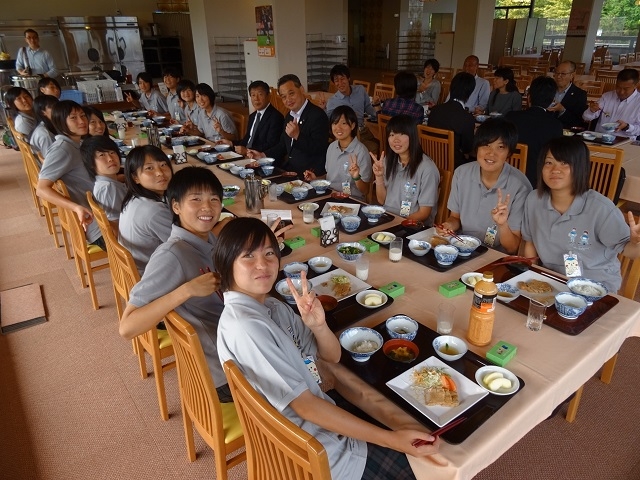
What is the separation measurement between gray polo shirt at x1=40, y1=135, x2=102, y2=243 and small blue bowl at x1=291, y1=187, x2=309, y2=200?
134cm

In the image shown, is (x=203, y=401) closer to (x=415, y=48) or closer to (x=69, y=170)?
(x=69, y=170)

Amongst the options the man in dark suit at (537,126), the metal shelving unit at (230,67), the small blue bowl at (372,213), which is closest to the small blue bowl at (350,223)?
the small blue bowl at (372,213)

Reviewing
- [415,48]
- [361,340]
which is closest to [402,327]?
[361,340]

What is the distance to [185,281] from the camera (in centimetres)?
167

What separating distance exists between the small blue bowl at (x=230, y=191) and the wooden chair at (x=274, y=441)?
1.96 m

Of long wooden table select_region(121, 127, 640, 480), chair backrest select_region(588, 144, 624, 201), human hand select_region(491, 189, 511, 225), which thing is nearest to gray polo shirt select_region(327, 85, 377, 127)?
chair backrest select_region(588, 144, 624, 201)

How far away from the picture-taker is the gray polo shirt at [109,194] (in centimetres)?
271

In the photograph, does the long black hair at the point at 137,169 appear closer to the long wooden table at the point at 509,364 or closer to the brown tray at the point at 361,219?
the brown tray at the point at 361,219

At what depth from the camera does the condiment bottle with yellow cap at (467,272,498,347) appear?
1.42 meters

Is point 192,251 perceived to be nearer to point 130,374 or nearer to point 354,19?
point 130,374

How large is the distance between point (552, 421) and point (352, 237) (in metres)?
1.31

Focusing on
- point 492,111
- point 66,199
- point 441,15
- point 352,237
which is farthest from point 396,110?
point 441,15

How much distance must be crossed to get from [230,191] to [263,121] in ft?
4.59

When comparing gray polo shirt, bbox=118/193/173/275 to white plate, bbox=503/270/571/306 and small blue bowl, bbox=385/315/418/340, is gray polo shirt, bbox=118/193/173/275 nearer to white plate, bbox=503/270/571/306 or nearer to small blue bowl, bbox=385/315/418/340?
small blue bowl, bbox=385/315/418/340
